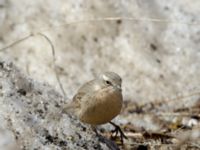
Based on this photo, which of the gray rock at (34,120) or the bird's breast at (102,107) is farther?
the bird's breast at (102,107)

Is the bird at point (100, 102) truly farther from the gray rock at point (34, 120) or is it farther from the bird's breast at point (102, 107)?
the gray rock at point (34, 120)

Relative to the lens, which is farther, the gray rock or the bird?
the bird

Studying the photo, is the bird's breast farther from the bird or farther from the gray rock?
the gray rock

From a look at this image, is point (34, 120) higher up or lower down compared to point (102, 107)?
lower down

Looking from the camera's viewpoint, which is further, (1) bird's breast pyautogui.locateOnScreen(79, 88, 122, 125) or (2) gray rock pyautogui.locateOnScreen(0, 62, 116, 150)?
(1) bird's breast pyautogui.locateOnScreen(79, 88, 122, 125)

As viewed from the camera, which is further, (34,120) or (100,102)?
(100,102)

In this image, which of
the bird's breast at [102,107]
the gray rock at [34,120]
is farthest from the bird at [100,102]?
the gray rock at [34,120]

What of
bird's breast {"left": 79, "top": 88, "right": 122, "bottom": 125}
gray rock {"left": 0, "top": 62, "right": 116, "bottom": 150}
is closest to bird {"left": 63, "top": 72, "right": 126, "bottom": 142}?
bird's breast {"left": 79, "top": 88, "right": 122, "bottom": 125}

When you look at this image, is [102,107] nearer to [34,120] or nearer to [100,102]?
[100,102]

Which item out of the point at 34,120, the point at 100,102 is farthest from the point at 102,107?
the point at 34,120
